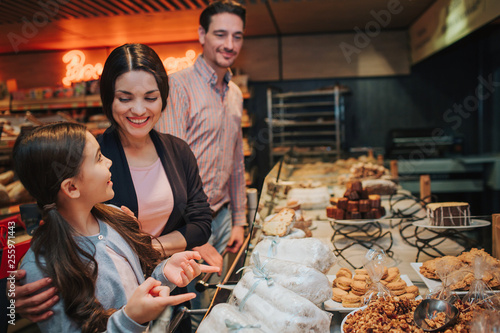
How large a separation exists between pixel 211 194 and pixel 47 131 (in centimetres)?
142

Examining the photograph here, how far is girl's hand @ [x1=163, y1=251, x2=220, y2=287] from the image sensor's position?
3.70 ft

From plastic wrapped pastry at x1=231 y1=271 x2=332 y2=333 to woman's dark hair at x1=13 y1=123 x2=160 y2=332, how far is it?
372mm

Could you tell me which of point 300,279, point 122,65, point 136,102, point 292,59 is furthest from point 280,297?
point 292,59

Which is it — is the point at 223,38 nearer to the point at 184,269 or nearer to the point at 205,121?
the point at 205,121

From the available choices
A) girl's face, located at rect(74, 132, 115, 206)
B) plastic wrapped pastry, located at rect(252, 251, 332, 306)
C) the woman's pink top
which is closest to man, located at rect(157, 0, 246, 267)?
the woman's pink top

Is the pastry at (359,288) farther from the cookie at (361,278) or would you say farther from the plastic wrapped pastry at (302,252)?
the plastic wrapped pastry at (302,252)

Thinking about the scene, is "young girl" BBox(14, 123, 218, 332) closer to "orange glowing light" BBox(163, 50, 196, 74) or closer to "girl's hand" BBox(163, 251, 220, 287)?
"girl's hand" BBox(163, 251, 220, 287)

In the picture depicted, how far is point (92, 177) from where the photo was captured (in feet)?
3.54

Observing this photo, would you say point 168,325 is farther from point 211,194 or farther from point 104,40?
point 104,40

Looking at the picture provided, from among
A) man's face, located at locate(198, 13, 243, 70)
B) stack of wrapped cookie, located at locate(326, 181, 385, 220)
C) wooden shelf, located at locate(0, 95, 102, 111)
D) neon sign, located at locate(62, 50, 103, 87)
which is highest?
neon sign, located at locate(62, 50, 103, 87)

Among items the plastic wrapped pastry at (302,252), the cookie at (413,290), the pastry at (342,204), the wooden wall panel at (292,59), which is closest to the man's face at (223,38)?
the pastry at (342,204)

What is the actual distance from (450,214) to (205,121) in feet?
4.53

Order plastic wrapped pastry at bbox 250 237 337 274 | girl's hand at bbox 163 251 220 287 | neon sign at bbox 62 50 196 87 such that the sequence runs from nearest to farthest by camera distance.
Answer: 1. girl's hand at bbox 163 251 220 287
2. plastic wrapped pastry at bbox 250 237 337 274
3. neon sign at bbox 62 50 196 87

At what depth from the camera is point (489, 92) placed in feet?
21.2
